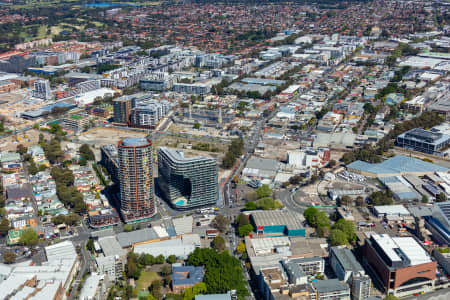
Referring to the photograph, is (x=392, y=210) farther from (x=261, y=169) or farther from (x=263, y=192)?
(x=261, y=169)

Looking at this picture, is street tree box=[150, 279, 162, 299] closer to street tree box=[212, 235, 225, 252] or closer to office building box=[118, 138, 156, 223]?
street tree box=[212, 235, 225, 252]

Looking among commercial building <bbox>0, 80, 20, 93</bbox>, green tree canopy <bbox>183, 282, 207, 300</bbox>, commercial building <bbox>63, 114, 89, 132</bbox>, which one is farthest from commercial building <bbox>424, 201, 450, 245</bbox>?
commercial building <bbox>0, 80, 20, 93</bbox>

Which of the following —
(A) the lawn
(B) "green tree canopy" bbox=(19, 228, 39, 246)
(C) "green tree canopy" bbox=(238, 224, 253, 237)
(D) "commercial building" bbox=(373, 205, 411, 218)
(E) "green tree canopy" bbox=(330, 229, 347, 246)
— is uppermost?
(E) "green tree canopy" bbox=(330, 229, 347, 246)

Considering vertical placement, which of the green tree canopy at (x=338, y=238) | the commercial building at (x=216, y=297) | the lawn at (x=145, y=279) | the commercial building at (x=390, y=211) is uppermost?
the green tree canopy at (x=338, y=238)

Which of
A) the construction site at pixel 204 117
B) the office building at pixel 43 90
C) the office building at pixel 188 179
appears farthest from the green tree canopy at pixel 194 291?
the office building at pixel 43 90

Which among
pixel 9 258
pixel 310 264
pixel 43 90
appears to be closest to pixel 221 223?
pixel 310 264

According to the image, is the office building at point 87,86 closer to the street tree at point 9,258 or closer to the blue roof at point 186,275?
the street tree at point 9,258
